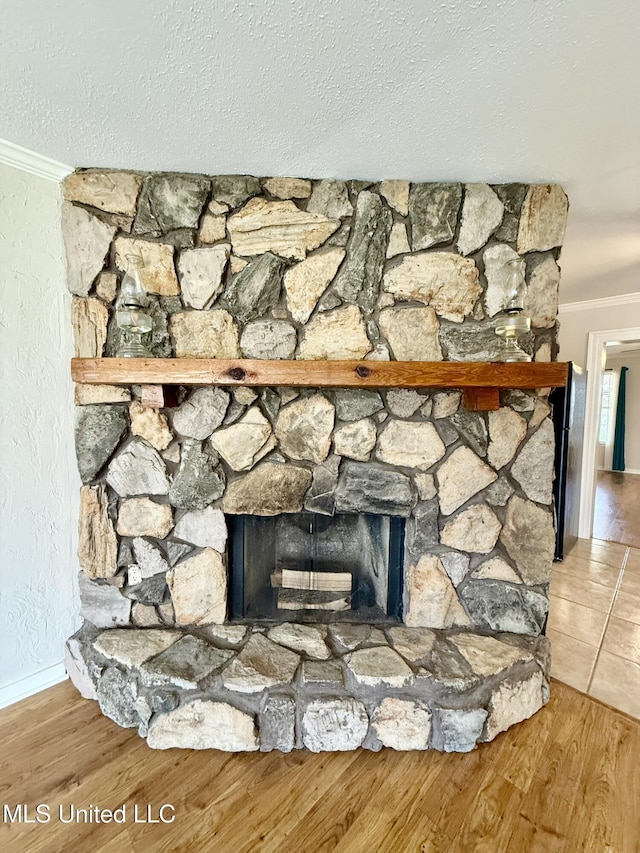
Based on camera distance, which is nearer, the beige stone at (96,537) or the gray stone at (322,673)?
the gray stone at (322,673)

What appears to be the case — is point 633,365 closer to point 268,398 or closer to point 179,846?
point 268,398

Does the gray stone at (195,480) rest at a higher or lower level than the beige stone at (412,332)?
lower

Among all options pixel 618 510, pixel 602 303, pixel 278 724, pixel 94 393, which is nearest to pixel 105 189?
pixel 94 393

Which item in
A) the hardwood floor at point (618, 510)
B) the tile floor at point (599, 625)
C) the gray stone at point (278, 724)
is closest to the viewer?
the gray stone at point (278, 724)

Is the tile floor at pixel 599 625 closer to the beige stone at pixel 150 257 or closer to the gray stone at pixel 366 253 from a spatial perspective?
the gray stone at pixel 366 253

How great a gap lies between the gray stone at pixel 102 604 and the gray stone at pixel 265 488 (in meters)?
0.58

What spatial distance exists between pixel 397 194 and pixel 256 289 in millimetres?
662

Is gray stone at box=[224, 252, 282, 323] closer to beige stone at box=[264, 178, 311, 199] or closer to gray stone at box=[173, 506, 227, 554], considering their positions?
beige stone at box=[264, 178, 311, 199]

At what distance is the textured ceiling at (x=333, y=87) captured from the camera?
0.82 meters

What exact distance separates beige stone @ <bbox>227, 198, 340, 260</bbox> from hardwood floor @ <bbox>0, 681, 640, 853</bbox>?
5.92ft

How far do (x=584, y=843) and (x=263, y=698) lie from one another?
96 cm

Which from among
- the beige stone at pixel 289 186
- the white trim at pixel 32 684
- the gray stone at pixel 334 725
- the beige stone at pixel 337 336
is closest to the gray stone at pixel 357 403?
the beige stone at pixel 337 336

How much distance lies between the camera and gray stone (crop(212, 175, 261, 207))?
138 cm

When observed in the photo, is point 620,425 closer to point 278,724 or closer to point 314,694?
point 314,694
